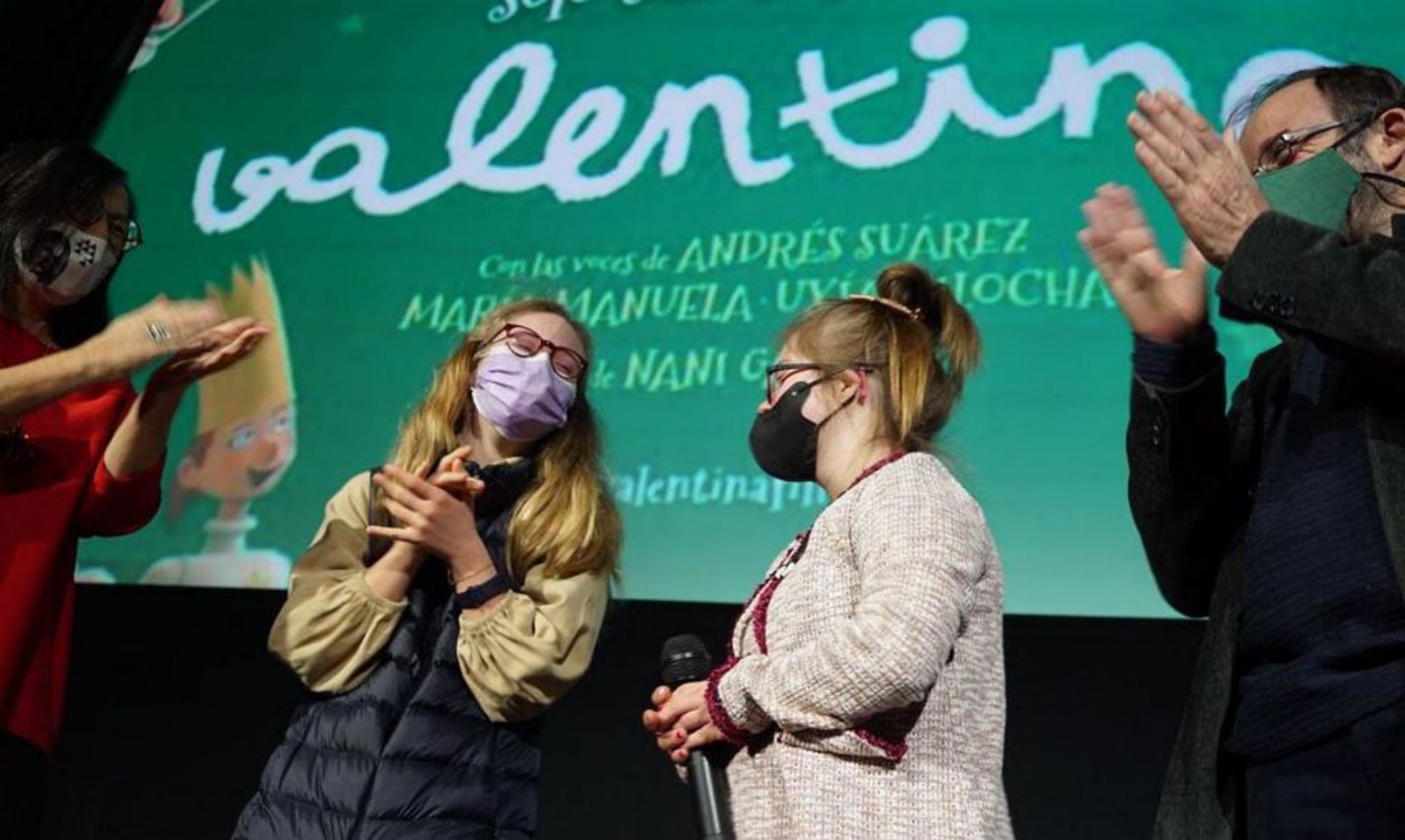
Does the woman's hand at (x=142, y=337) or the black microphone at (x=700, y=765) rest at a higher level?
the woman's hand at (x=142, y=337)

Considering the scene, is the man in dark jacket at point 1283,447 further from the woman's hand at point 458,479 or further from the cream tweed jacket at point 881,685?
the woman's hand at point 458,479

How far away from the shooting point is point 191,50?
152 inches

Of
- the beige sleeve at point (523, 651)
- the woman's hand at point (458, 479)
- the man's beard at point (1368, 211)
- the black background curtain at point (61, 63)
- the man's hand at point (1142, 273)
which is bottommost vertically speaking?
the beige sleeve at point (523, 651)

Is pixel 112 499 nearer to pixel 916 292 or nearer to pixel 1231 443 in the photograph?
pixel 916 292

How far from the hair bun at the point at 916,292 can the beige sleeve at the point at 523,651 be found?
0.69 m

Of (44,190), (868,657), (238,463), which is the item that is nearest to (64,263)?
(44,190)

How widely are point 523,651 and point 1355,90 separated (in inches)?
54.3

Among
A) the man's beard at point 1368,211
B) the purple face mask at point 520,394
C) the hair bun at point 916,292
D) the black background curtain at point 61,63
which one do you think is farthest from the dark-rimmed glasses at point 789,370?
the black background curtain at point 61,63

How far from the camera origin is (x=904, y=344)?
219 centimetres

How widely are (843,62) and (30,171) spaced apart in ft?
5.90

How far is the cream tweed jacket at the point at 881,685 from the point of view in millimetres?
1782

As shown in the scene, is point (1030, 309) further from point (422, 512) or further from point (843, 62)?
point (422, 512)

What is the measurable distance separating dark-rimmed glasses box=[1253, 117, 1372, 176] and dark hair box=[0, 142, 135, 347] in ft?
5.74

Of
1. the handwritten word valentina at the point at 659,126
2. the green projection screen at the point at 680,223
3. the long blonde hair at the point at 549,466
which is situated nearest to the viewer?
the long blonde hair at the point at 549,466
